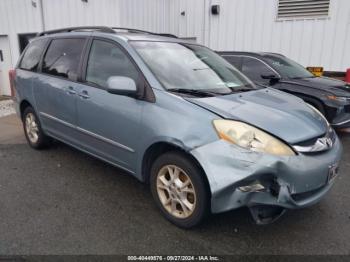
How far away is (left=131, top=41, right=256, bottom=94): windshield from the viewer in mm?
3096

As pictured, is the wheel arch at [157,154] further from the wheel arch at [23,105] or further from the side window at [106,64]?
the wheel arch at [23,105]

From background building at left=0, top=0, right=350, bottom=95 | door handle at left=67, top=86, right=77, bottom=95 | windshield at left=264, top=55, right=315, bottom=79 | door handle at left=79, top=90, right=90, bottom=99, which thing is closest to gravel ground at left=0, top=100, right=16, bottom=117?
background building at left=0, top=0, right=350, bottom=95

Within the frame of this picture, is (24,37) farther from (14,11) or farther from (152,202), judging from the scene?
(152,202)

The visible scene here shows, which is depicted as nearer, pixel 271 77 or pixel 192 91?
pixel 192 91

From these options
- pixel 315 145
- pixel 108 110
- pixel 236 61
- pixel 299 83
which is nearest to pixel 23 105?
pixel 108 110

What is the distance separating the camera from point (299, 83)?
19.2ft

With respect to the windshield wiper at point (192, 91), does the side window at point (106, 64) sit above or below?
above

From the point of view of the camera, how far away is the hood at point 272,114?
2.54 m

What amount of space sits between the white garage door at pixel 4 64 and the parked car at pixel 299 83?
807cm

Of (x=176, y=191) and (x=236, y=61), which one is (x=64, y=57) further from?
(x=236, y=61)

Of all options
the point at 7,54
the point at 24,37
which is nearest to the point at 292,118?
the point at 24,37

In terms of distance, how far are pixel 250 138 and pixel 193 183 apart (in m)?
0.61

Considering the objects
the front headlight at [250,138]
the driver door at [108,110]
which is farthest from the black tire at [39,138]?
the front headlight at [250,138]

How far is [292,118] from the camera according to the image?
274cm
